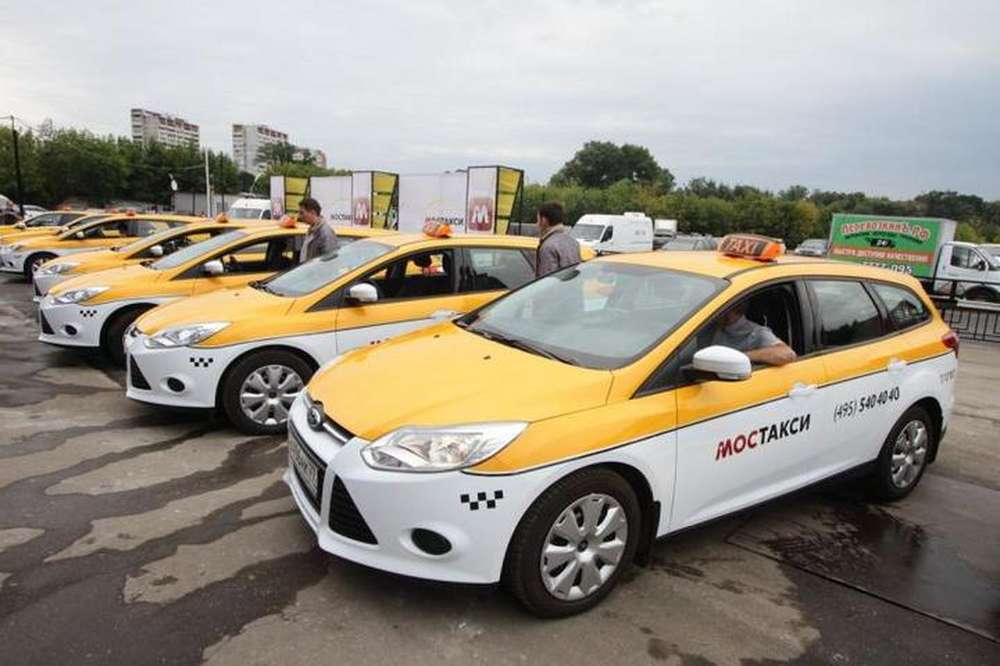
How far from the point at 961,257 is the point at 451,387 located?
21.6 meters

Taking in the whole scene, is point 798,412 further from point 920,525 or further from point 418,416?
point 418,416

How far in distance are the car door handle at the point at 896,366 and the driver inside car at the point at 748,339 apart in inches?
37.1

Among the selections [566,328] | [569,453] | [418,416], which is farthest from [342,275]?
[569,453]

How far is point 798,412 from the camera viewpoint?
3.56m

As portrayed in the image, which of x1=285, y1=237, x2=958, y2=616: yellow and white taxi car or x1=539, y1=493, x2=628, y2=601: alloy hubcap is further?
x1=539, y1=493, x2=628, y2=601: alloy hubcap

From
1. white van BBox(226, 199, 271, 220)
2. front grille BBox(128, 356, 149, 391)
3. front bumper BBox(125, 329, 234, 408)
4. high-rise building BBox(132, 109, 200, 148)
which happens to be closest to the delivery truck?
front bumper BBox(125, 329, 234, 408)

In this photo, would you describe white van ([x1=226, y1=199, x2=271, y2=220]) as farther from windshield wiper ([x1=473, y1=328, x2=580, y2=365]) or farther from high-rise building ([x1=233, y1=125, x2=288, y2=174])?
high-rise building ([x1=233, y1=125, x2=288, y2=174])

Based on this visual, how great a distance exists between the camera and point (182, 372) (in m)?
4.89

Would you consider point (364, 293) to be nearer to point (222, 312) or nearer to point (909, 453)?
point (222, 312)

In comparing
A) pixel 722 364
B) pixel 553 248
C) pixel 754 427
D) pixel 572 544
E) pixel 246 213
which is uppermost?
pixel 553 248

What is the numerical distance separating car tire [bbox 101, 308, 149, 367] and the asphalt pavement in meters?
2.39

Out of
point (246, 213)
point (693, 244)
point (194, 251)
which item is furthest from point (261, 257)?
point (246, 213)

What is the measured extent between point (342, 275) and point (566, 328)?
8.14 feet

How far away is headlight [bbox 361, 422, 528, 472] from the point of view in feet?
8.68
